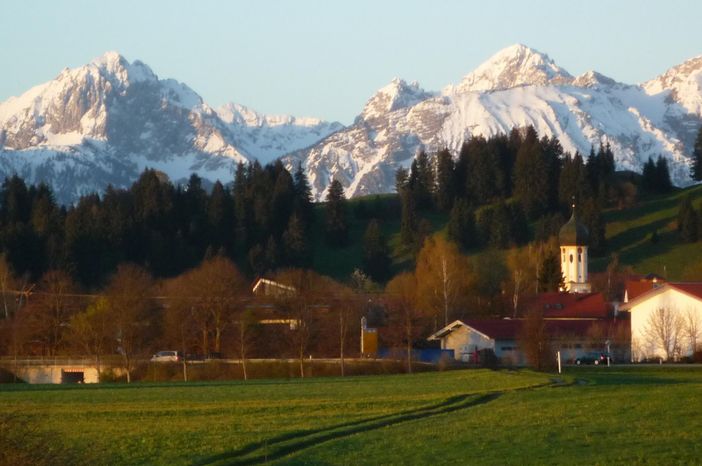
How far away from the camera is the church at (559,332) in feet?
273

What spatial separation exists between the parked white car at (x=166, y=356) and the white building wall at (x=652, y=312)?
86.1 ft

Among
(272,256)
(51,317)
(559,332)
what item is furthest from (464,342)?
(272,256)

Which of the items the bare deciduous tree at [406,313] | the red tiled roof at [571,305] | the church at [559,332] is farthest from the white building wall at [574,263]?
the bare deciduous tree at [406,313]

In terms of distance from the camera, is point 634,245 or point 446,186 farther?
point 446,186

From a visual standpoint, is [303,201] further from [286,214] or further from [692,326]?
[692,326]

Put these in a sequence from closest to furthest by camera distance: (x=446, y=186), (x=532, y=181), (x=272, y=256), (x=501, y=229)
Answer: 1. (x=272, y=256)
2. (x=501, y=229)
3. (x=532, y=181)
4. (x=446, y=186)

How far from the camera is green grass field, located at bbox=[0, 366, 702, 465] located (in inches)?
1058

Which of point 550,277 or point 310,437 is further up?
point 550,277

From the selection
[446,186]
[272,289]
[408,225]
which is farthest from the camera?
[446,186]

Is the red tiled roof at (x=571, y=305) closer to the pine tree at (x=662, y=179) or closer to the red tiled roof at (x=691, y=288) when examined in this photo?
the red tiled roof at (x=691, y=288)

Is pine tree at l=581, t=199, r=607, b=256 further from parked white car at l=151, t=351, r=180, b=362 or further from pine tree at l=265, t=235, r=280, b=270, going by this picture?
parked white car at l=151, t=351, r=180, b=362

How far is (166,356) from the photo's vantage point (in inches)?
3194

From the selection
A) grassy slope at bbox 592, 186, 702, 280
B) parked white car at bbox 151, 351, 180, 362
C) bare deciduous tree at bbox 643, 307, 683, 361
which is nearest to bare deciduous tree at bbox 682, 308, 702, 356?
Result: bare deciduous tree at bbox 643, 307, 683, 361

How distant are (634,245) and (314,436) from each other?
10169 cm
